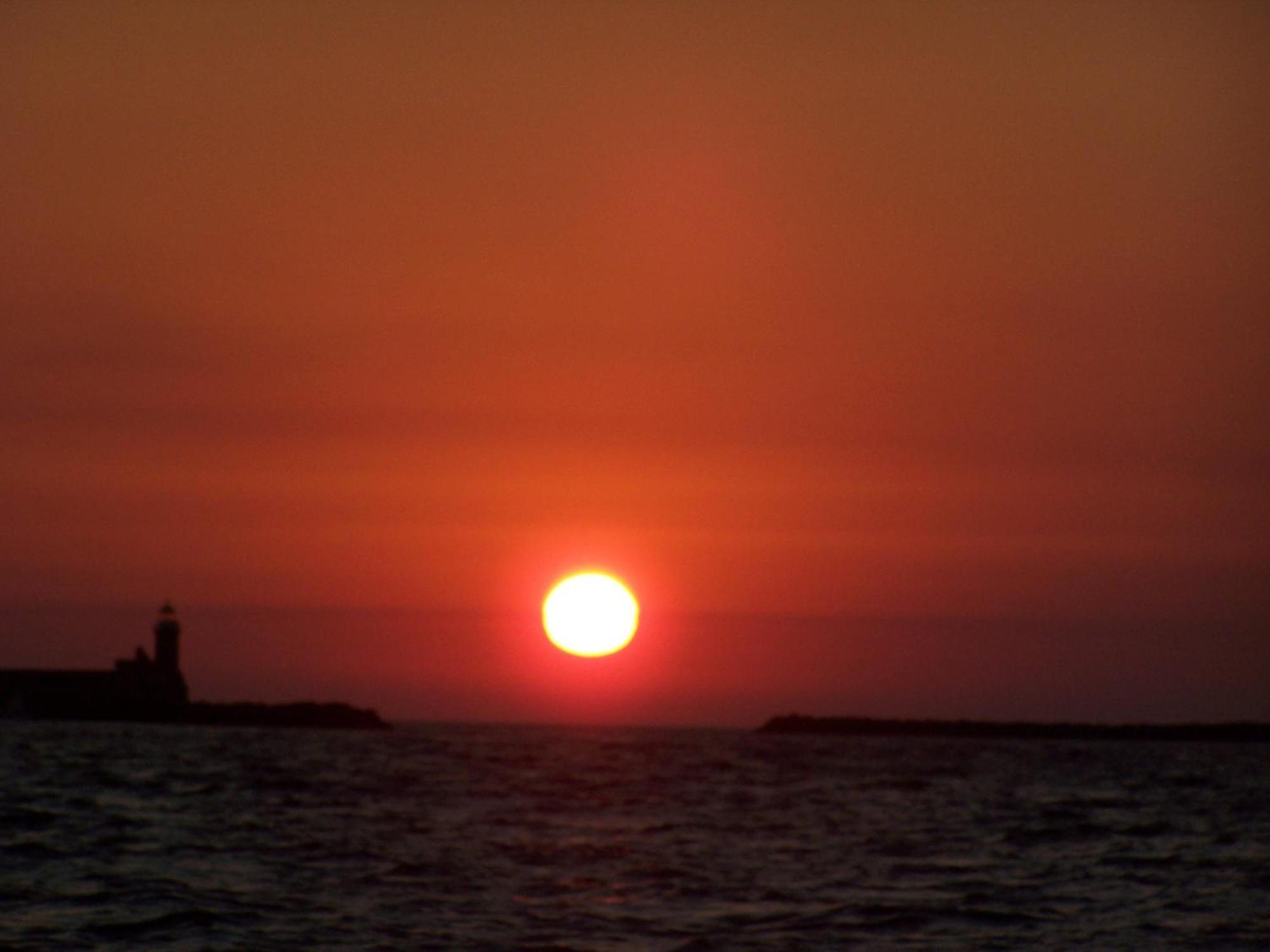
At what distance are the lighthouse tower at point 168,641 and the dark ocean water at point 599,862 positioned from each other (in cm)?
6865

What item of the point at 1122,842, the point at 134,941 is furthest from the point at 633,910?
the point at 1122,842

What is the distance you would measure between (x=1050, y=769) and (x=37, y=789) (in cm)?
5399

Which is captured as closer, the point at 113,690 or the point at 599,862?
the point at 599,862

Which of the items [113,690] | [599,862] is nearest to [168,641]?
[113,690]

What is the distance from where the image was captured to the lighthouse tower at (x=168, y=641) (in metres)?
131

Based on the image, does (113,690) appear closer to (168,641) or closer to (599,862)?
(168,641)

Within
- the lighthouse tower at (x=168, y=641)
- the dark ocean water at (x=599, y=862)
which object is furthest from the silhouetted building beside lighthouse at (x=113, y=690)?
the dark ocean water at (x=599, y=862)

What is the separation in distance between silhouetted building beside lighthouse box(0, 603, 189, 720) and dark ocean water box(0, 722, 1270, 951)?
241 ft

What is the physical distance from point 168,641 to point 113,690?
730 cm

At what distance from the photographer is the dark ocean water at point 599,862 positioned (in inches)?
874

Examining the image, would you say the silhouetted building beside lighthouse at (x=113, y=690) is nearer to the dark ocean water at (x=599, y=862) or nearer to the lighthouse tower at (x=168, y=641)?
the lighthouse tower at (x=168, y=641)

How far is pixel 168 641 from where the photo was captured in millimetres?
134625

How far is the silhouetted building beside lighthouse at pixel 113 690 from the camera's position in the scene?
136 m

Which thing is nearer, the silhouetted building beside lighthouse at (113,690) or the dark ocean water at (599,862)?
the dark ocean water at (599,862)
